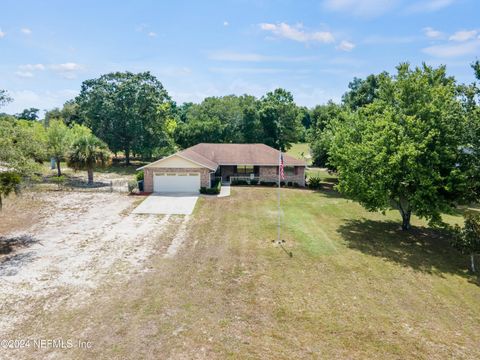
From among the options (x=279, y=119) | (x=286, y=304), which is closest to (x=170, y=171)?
(x=286, y=304)

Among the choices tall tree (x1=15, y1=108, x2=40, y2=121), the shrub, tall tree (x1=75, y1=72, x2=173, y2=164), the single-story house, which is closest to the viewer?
the single-story house

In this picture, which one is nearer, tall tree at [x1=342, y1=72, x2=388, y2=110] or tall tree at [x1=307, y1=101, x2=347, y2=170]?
tall tree at [x1=307, y1=101, x2=347, y2=170]

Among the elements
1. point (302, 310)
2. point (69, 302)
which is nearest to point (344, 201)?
point (302, 310)

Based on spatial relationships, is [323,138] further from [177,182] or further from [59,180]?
[59,180]

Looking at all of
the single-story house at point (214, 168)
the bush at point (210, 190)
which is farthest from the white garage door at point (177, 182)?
the bush at point (210, 190)

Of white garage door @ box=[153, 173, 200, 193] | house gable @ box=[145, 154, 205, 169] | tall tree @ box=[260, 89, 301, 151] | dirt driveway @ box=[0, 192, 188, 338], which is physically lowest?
dirt driveway @ box=[0, 192, 188, 338]

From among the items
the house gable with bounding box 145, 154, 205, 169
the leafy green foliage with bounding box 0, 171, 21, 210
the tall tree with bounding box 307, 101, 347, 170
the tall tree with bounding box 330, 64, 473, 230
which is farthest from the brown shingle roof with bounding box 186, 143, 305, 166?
the leafy green foliage with bounding box 0, 171, 21, 210

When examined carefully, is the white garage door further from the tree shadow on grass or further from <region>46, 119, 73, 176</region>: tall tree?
the tree shadow on grass
